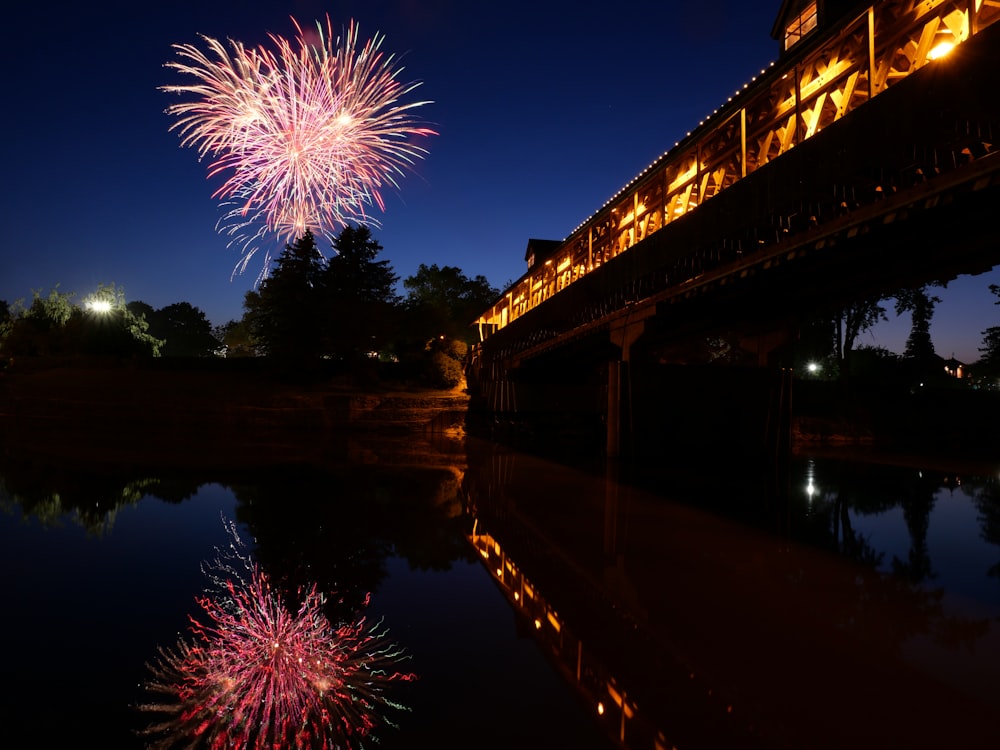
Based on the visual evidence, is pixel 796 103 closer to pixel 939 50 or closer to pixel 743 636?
pixel 939 50

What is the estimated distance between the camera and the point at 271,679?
12.5 feet

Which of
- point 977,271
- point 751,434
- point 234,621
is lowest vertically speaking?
point 234,621

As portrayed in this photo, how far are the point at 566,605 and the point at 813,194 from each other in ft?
32.9

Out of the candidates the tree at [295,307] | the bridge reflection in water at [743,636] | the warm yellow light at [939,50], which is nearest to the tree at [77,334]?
the tree at [295,307]

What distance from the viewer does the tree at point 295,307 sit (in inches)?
1582

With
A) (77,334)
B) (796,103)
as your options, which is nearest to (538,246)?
(796,103)

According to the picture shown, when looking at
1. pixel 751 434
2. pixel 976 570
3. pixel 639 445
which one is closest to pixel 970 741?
pixel 976 570

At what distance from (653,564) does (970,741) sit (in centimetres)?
372

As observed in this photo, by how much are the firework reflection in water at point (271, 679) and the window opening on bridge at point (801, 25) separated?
25.2 meters

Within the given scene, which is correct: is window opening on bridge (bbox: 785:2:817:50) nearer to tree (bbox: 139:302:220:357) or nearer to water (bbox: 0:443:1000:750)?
water (bbox: 0:443:1000:750)

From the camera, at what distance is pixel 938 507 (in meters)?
11.6

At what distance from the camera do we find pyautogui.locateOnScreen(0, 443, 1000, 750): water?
337cm

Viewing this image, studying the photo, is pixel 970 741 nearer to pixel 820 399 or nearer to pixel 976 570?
pixel 976 570

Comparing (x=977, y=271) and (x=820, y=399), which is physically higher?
(x=977, y=271)
